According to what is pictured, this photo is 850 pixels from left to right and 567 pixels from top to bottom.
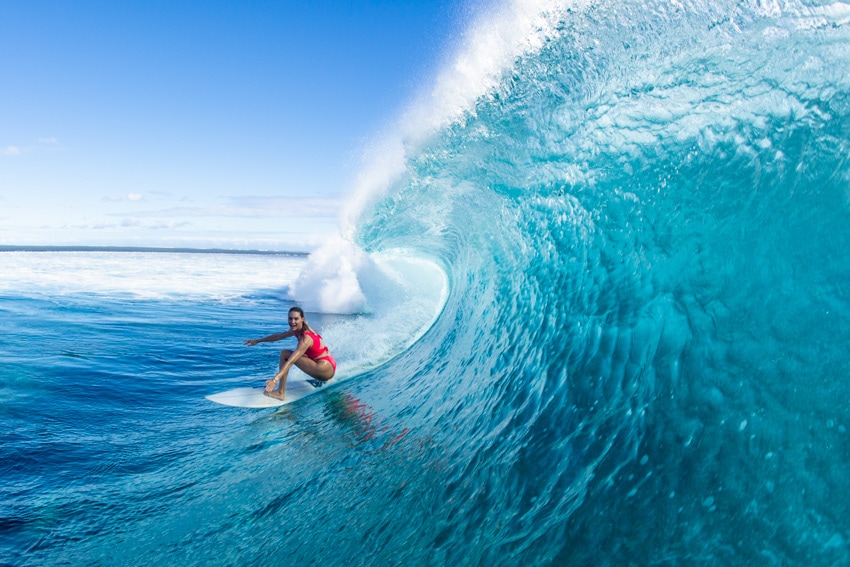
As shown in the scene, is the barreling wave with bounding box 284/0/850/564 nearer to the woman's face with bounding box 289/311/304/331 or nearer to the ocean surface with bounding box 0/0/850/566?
the ocean surface with bounding box 0/0/850/566

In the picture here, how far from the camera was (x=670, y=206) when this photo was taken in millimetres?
4707

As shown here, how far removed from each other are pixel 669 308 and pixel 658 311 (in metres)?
0.09

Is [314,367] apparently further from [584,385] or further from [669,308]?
[669,308]

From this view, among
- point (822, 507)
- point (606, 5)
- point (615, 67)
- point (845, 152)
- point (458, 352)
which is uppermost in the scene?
point (606, 5)

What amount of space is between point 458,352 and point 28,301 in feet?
49.8

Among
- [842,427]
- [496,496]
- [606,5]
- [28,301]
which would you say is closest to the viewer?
[842,427]

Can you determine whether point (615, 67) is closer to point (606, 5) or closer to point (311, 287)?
point (606, 5)

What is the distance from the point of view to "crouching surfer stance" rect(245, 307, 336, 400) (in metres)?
6.88

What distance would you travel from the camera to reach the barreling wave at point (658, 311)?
9.29ft

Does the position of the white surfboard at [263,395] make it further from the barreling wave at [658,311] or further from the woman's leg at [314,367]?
the barreling wave at [658,311]

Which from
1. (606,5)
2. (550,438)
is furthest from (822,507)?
(606,5)

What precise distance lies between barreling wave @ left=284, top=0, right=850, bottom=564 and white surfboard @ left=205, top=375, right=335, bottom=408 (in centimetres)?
133

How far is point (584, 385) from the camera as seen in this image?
421 cm

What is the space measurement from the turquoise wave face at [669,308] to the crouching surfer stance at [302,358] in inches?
60.9
